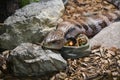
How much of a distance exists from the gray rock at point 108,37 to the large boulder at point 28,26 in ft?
2.71

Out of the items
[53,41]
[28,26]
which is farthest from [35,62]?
[28,26]

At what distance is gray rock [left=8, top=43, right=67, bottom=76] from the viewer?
4.73 m

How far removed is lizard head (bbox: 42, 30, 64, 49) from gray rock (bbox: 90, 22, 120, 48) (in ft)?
2.24

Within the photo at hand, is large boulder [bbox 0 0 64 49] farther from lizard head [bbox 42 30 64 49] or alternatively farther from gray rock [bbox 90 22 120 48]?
gray rock [bbox 90 22 120 48]

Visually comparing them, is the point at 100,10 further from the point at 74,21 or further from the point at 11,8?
the point at 11,8

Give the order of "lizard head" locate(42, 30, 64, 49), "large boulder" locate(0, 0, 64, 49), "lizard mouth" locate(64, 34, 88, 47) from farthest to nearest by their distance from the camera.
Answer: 1. "large boulder" locate(0, 0, 64, 49)
2. "lizard mouth" locate(64, 34, 88, 47)
3. "lizard head" locate(42, 30, 64, 49)

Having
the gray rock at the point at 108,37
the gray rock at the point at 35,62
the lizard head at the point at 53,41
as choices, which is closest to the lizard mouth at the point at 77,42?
the lizard head at the point at 53,41

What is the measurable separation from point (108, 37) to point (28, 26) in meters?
1.49

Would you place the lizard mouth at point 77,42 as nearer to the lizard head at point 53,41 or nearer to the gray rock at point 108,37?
the lizard head at point 53,41

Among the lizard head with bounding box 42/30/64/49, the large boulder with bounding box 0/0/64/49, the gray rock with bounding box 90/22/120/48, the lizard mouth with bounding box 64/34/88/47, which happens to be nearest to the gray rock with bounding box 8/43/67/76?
the lizard head with bounding box 42/30/64/49

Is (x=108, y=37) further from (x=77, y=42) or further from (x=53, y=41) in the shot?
(x=53, y=41)

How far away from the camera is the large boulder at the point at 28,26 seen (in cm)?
553

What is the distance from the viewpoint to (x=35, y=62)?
4.73 metres

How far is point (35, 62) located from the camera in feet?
15.5
